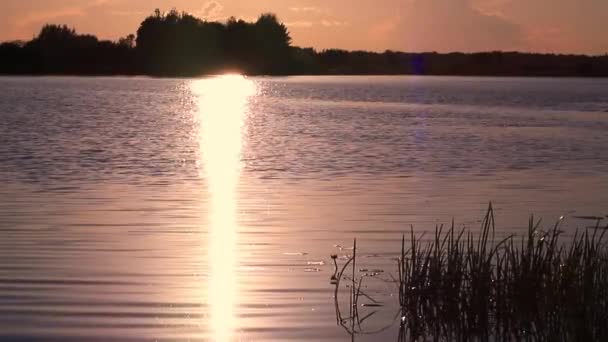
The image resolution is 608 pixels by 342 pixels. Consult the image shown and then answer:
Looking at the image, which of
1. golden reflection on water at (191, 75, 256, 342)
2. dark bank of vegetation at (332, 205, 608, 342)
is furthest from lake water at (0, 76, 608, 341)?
dark bank of vegetation at (332, 205, 608, 342)

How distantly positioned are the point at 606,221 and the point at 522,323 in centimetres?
1020

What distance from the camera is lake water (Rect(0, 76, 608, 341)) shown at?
12453mm

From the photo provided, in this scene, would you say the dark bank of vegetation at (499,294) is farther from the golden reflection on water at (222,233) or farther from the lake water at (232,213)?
the golden reflection on water at (222,233)

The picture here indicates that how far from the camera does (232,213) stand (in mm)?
21438

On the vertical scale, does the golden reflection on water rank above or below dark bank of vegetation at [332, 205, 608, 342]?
below

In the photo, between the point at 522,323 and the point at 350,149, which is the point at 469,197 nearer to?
the point at 522,323

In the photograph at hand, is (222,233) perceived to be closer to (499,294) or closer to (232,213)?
(232,213)

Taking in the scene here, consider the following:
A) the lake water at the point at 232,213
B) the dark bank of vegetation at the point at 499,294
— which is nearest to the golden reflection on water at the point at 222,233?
the lake water at the point at 232,213

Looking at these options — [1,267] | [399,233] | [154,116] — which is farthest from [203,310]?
[154,116]

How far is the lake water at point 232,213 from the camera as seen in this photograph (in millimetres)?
12453

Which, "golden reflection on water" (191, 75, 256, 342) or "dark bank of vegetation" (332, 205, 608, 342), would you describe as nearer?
"dark bank of vegetation" (332, 205, 608, 342)

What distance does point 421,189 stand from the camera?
26.0 m

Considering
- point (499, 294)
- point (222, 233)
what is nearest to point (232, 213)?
point (222, 233)

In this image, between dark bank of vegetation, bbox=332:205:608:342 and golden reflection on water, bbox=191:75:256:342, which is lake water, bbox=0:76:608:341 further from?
dark bank of vegetation, bbox=332:205:608:342
